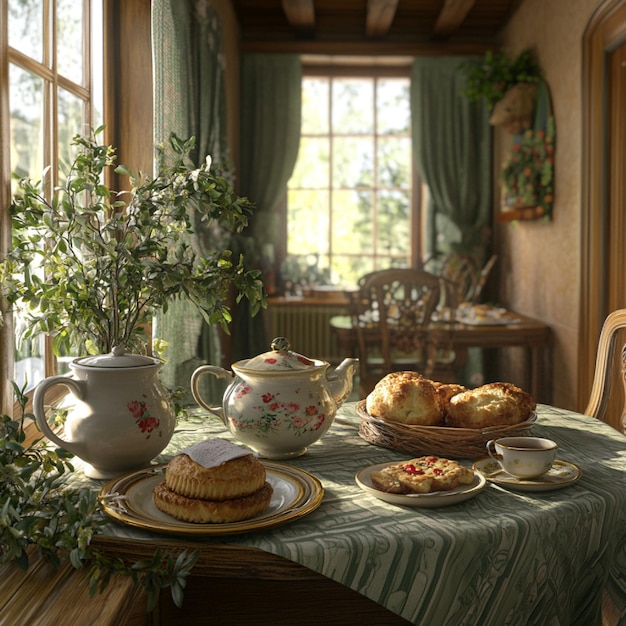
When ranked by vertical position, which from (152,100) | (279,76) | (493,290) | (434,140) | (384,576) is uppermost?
(279,76)

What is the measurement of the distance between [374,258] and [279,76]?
1.51 m

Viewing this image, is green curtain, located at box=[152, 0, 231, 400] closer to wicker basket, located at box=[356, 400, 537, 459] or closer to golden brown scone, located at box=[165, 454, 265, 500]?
wicker basket, located at box=[356, 400, 537, 459]

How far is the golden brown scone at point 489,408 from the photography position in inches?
58.0

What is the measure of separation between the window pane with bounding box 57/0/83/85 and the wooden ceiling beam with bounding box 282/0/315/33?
2.83 meters

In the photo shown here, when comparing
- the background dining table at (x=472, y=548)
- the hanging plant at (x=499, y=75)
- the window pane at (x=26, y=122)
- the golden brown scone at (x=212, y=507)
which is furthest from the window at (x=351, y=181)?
the golden brown scone at (x=212, y=507)

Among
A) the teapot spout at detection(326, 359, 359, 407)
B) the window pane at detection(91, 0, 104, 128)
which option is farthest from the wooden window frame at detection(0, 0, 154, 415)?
the teapot spout at detection(326, 359, 359, 407)

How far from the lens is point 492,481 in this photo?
1294 millimetres

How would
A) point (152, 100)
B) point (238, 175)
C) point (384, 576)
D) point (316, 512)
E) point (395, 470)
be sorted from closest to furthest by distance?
point (384, 576), point (316, 512), point (395, 470), point (152, 100), point (238, 175)

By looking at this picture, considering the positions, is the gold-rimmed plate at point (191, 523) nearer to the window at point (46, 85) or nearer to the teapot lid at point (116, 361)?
the teapot lid at point (116, 361)

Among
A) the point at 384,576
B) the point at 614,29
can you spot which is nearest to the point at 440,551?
the point at 384,576

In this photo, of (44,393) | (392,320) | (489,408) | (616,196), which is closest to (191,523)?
(44,393)

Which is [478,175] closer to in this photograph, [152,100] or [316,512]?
[152,100]

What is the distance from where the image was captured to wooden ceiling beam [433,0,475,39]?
4.97 meters

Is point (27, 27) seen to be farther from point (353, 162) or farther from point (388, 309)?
point (353, 162)
